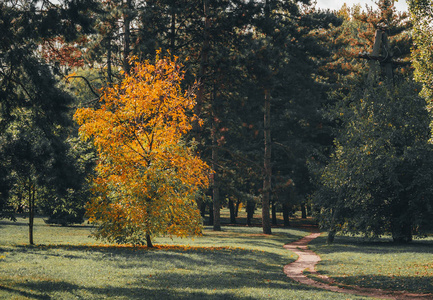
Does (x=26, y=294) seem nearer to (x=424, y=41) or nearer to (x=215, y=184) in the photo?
(x=424, y=41)

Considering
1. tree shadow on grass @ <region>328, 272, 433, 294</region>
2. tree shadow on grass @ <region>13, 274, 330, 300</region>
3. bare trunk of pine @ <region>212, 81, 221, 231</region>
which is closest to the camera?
tree shadow on grass @ <region>13, 274, 330, 300</region>

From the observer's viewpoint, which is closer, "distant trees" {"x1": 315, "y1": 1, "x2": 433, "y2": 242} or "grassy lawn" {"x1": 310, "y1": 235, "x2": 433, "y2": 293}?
"grassy lawn" {"x1": 310, "y1": 235, "x2": 433, "y2": 293}

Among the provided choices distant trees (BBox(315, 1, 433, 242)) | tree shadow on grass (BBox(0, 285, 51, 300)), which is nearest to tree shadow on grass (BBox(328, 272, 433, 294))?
tree shadow on grass (BBox(0, 285, 51, 300))

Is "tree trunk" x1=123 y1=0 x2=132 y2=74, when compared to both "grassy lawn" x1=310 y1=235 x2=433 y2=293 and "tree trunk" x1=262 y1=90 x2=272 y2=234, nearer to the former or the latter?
"tree trunk" x1=262 y1=90 x2=272 y2=234

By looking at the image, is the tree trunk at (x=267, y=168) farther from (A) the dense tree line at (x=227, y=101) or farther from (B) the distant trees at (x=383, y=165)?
(B) the distant trees at (x=383, y=165)

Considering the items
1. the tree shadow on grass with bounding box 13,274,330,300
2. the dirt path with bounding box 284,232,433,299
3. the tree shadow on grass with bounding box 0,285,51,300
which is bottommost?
the dirt path with bounding box 284,232,433,299

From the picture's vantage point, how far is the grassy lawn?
42.2ft

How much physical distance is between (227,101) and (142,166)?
20201 millimetres

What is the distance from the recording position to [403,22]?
137 ft

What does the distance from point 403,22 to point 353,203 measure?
82.6ft

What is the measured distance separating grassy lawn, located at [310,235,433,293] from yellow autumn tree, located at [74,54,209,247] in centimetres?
607

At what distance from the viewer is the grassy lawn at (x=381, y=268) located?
1288 cm

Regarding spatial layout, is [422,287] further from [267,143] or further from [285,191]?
[285,191]

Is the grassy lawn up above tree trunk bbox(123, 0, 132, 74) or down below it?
below
